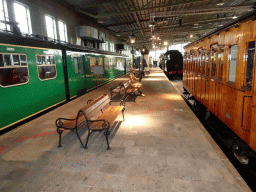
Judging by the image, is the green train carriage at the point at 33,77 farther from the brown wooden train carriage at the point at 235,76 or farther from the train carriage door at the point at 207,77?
the train carriage door at the point at 207,77

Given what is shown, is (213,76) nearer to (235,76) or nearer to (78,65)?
(235,76)

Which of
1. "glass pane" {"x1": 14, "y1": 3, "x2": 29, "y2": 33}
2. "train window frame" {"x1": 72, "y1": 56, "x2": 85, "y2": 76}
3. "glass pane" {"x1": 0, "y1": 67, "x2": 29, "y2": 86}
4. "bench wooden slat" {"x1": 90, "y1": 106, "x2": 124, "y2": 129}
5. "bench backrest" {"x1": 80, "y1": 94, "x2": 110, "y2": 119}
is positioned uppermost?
"glass pane" {"x1": 14, "y1": 3, "x2": 29, "y2": 33}

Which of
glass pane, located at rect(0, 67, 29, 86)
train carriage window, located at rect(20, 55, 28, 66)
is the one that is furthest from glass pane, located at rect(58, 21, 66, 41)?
glass pane, located at rect(0, 67, 29, 86)

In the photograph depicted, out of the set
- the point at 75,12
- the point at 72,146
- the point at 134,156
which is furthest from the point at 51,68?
the point at 75,12

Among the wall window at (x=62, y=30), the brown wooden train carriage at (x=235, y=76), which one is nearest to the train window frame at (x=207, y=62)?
the brown wooden train carriage at (x=235, y=76)

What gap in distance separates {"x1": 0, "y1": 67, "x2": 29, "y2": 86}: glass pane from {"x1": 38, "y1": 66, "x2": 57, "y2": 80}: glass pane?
0.82 m

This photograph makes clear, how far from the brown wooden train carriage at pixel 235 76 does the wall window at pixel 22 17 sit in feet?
31.2

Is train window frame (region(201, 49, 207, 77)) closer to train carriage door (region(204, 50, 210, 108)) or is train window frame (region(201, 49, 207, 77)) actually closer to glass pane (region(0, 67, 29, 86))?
train carriage door (region(204, 50, 210, 108))

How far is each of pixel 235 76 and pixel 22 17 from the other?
1079 cm

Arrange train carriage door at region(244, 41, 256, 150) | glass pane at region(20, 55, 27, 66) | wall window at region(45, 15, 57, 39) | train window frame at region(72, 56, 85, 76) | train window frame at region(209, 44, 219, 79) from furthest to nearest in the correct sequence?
wall window at region(45, 15, 57, 39)
train window frame at region(72, 56, 85, 76)
glass pane at region(20, 55, 27, 66)
train window frame at region(209, 44, 219, 79)
train carriage door at region(244, 41, 256, 150)

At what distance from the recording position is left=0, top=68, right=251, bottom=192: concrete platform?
2877mm

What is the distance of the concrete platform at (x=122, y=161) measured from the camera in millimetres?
2877

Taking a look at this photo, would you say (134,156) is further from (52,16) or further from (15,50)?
(52,16)

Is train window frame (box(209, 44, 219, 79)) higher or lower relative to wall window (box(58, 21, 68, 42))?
lower
